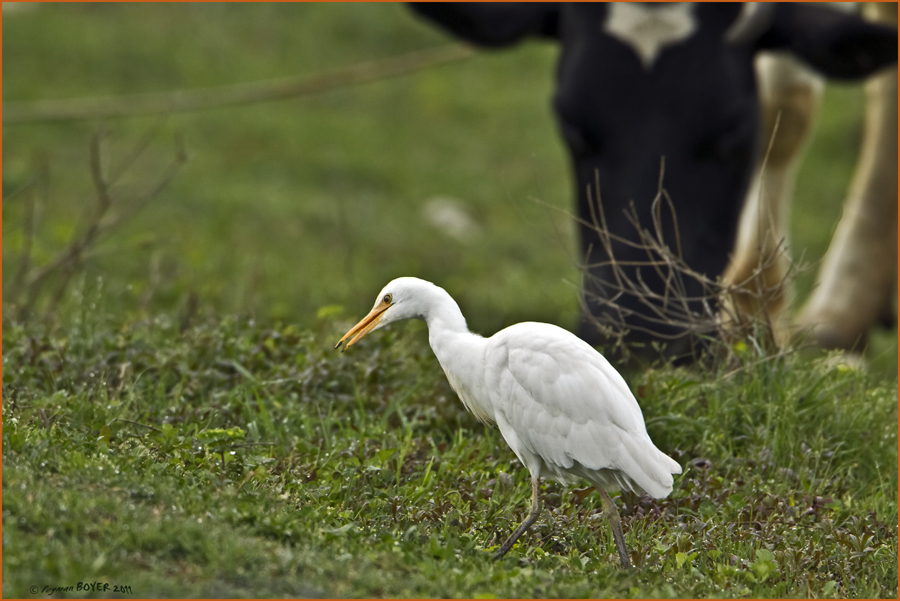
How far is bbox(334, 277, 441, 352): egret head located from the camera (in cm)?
368

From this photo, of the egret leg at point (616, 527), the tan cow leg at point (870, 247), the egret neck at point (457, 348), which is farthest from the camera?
the tan cow leg at point (870, 247)

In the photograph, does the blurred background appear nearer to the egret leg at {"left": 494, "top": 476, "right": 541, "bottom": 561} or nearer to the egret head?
the egret head

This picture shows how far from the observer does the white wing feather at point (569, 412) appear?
3.43 metres

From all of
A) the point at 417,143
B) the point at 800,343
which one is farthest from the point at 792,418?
the point at 417,143

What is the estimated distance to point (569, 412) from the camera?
3.47 m

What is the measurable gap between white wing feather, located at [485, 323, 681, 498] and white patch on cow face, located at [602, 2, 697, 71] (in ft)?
7.29

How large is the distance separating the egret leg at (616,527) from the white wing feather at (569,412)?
0.06m

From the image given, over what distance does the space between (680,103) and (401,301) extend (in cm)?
219

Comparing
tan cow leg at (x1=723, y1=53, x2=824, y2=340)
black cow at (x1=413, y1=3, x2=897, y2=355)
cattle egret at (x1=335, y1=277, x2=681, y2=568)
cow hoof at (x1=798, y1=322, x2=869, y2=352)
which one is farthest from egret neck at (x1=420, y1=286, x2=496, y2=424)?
cow hoof at (x1=798, y1=322, x2=869, y2=352)

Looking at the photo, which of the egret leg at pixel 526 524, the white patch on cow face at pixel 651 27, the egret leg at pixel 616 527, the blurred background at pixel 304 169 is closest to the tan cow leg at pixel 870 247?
the blurred background at pixel 304 169

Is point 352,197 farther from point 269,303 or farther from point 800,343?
point 800,343

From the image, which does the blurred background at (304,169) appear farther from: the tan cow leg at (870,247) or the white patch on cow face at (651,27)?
the white patch on cow face at (651,27)

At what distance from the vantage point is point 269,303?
6.72 meters

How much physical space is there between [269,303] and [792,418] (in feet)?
11.1
